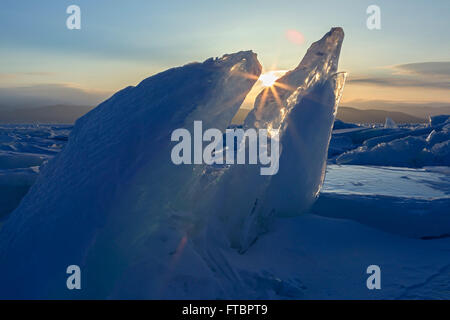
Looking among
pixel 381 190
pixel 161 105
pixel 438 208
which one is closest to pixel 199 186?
pixel 161 105

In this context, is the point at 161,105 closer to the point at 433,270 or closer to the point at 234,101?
the point at 234,101

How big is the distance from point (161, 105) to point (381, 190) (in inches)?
142

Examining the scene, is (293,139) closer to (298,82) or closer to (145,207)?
(298,82)

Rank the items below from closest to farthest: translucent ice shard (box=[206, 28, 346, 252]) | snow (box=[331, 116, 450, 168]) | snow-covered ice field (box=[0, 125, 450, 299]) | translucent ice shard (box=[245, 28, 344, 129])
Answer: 1. snow-covered ice field (box=[0, 125, 450, 299])
2. translucent ice shard (box=[206, 28, 346, 252])
3. translucent ice shard (box=[245, 28, 344, 129])
4. snow (box=[331, 116, 450, 168])

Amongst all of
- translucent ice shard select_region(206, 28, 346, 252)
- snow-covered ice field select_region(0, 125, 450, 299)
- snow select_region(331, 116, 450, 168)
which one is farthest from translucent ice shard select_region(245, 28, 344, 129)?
snow select_region(331, 116, 450, 168)

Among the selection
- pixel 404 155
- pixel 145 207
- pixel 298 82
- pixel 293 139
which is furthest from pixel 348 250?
pixel 404 155

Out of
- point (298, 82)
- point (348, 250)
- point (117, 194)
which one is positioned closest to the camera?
point (117, 194)

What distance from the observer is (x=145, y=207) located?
211 cm

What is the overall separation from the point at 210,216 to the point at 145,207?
586 millimetres

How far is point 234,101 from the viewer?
107 inches

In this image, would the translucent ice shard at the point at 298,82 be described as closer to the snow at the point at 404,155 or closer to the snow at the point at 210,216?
the snow at the point at 210,216

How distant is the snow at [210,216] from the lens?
196 cm

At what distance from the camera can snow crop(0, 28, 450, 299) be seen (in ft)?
6.42

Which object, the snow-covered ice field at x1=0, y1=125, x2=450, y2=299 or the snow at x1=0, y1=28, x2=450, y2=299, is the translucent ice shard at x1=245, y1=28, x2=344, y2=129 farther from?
the snow-covered ice field at x1=0, y1=125, x2=450, y2=299
